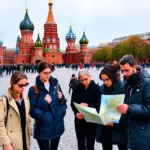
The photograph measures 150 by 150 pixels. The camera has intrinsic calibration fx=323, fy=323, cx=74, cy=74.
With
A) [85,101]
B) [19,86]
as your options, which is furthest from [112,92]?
[19,86]

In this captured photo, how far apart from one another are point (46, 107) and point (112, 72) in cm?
87

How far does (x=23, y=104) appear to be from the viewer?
343cm

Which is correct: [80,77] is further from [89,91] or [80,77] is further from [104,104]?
[104,104]

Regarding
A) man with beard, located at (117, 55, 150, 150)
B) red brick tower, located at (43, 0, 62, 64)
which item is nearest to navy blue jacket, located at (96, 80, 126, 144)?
man with beard, located at (117, 55, 150, 150)

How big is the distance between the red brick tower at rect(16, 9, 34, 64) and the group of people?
7086 cm

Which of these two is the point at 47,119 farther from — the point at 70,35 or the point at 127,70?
the point at 70,35

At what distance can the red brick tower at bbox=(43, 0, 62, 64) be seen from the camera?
79.6 m

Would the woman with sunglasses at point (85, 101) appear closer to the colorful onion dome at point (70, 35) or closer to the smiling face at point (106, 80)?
the smiling face at point (106, 80)

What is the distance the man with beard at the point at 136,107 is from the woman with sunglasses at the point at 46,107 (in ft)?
2.59

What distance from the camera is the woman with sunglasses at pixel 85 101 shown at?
3.95m

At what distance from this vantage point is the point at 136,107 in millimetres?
3213

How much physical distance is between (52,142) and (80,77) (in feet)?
2.77

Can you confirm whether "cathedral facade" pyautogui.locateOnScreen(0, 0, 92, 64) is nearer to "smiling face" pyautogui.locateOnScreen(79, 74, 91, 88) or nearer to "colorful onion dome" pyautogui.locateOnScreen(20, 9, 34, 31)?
"colorful onion dome" pyautogui.locateOnScreen(20, 9, 34, 31)

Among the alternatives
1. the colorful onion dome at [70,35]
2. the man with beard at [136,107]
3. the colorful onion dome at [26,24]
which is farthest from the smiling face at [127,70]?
the colorful onion dome at [70,35]
